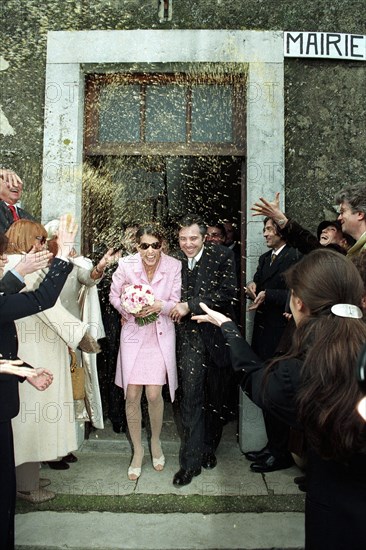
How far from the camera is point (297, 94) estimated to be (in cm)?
565

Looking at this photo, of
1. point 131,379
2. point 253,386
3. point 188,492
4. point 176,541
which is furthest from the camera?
point 131,379

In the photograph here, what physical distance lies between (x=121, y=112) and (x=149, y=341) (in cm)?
240

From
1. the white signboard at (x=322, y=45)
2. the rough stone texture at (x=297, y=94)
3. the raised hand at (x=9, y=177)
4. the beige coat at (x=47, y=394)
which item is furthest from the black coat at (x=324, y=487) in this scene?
the white signboard at (x=322, y=45)

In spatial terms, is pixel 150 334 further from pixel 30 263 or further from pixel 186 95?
pixel 186 95

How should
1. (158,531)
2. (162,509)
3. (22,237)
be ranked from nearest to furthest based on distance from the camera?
(158,531) → (22,237) → (162,509)

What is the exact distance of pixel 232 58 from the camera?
5574mm

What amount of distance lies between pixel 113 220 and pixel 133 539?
14.5 feet

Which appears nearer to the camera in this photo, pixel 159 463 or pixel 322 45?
pixel 159 463

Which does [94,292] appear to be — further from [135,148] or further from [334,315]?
[334,315]

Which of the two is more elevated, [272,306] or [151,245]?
[151,245]

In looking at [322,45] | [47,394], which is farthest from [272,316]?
[322,45]

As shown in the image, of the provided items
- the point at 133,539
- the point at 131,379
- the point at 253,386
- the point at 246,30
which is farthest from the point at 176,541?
the point at 246,30

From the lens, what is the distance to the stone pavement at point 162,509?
3822mm

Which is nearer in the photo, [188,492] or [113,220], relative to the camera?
[188,492]
